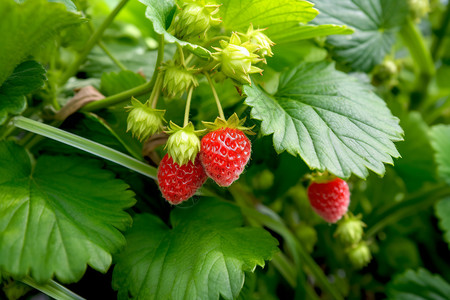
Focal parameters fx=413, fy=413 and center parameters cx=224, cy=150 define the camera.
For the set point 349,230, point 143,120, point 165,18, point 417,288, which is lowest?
point 417,288

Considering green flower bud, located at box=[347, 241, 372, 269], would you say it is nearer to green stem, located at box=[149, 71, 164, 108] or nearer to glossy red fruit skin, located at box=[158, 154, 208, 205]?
glossy red fruit skin, located at box=[158, 154, 208, 205]

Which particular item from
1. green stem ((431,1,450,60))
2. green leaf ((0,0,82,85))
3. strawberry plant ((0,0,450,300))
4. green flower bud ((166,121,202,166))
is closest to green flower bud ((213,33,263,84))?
strawberry plant ((0,0,450,300))

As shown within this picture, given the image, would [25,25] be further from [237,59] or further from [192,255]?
[192,255]

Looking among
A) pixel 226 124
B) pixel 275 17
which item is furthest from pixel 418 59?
A: pixel 226 124

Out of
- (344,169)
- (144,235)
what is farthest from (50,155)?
(344,169)

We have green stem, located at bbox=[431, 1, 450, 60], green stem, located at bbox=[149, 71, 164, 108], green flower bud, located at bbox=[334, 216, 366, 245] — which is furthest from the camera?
green stem, located at bbox=[431, 1, 450, 60]

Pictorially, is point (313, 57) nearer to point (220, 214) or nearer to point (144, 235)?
point (220, 214)
